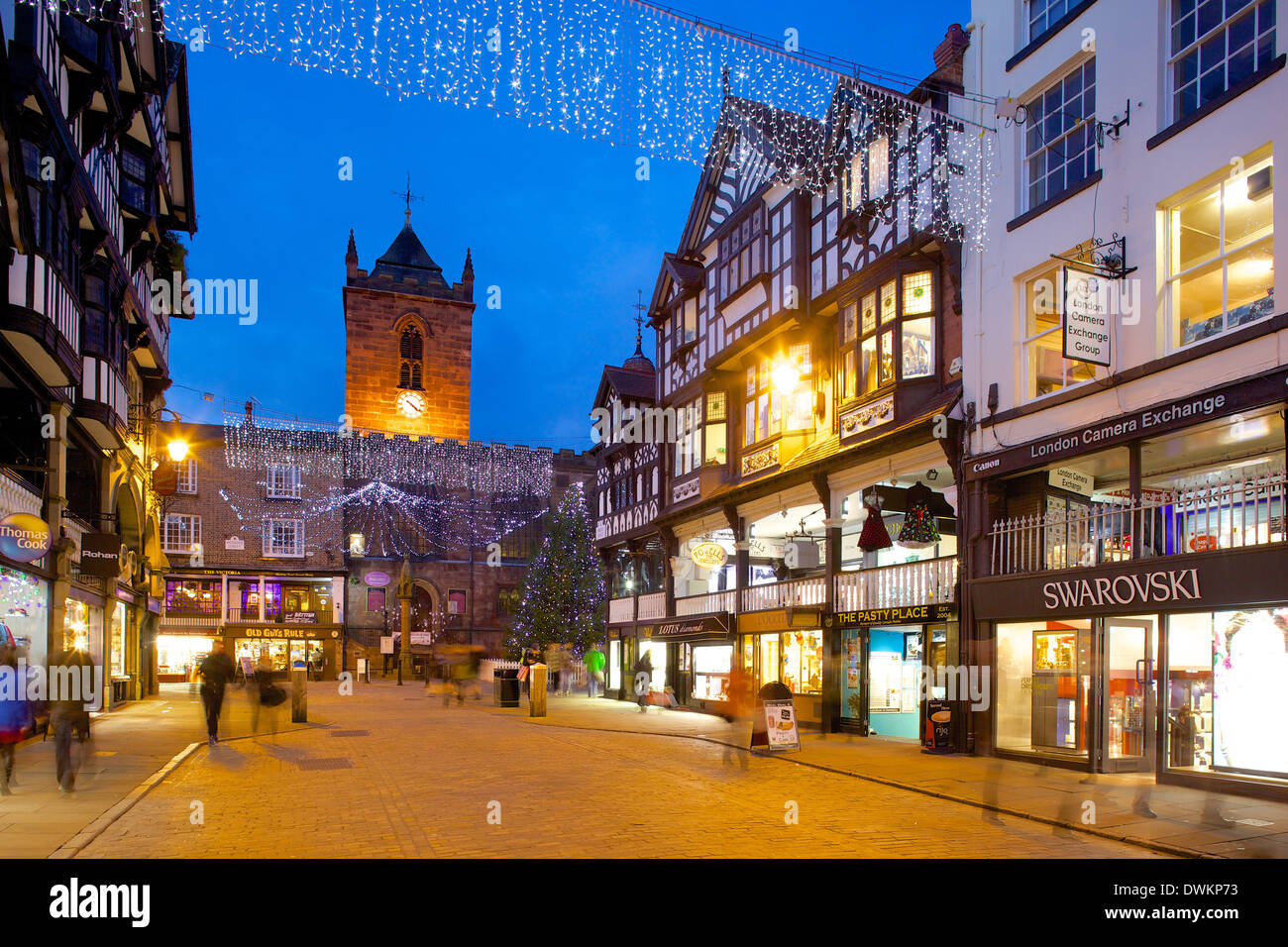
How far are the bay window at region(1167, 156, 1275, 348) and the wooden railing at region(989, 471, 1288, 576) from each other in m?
2.14

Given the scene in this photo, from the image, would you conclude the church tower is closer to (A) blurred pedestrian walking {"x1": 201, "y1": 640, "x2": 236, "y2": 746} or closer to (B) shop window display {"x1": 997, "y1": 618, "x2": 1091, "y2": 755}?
(A) blurred pedestrian walking {"x1": 201, "y1": 640, "x2": 236, "y2": 746}

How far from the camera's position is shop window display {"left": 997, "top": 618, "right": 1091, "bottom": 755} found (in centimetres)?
1539

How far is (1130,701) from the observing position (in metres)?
15.0

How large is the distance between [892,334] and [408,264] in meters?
55.2

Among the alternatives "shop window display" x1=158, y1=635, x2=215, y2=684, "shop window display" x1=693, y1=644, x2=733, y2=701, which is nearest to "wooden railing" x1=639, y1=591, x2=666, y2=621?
"shop window display" x1=693, y1=644, x2=733, y2=701

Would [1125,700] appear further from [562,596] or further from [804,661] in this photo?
[562,596]

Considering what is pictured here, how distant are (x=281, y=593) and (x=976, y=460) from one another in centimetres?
4497

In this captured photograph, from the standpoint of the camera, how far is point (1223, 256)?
1327cm

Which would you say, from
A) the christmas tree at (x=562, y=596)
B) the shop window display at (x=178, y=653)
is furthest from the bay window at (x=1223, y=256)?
the shop window display at (x=178, y=653)

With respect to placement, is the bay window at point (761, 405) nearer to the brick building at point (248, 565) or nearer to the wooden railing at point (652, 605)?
the wooden railing at point (652, 605)

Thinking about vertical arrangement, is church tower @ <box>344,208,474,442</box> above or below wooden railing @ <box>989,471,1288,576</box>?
above

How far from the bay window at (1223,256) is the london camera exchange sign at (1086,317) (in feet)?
3.01

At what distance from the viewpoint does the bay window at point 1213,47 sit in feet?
42.3
